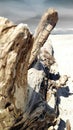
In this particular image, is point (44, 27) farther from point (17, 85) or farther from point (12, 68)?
point (12, 68)

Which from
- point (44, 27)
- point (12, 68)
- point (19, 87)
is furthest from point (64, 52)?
point (12, 68)

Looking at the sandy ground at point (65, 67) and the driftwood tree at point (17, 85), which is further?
the sandy ground at point (65, 67)

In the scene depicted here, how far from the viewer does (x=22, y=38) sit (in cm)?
414

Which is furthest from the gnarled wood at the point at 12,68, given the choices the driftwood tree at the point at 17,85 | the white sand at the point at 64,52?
the white sand at the point at 64,52

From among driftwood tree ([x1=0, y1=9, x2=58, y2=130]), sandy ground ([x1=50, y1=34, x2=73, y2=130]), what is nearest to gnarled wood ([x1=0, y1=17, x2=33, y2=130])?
driftwood tree ([x1=0, y1=9, x2=58, y2=130])

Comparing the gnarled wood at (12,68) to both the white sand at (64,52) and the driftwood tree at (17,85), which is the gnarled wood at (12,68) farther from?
the white sand at (64,52)

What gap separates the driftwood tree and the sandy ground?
0.94 meters

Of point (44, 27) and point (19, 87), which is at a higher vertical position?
point (44, 27)

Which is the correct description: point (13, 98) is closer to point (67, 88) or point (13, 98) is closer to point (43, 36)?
point (43, 36)

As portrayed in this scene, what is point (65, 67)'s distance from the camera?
7.71 m

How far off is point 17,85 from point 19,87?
0.07 metres

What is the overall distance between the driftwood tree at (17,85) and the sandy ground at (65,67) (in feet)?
3.09

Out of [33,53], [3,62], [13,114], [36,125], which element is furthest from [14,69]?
[33,53]

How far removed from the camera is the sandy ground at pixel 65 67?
20.5 feet
